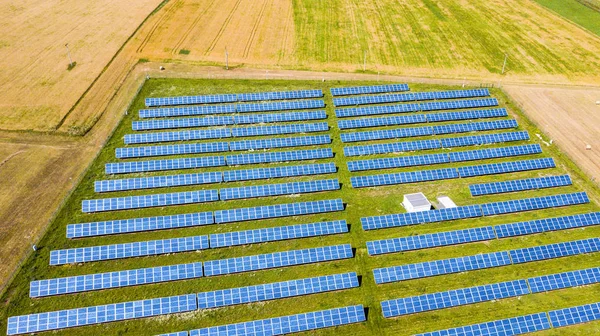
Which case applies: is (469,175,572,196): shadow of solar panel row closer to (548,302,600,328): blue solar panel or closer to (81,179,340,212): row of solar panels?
(548,302,600,328): blue solar panel

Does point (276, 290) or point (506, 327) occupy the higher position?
point (506, 327)

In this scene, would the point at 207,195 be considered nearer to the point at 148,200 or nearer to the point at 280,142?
the point at 148,200

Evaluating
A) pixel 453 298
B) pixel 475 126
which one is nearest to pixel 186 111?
pixel 475 126

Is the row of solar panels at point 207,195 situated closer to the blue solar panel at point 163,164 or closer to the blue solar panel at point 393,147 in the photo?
the blue solar panel at point 163,164

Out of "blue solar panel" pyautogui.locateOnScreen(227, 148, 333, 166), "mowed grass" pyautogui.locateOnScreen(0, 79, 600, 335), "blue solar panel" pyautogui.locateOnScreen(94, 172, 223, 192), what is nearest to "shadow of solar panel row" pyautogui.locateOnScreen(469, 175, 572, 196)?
"mowed grass" pyautogui.locateOnScreen(0, 79, 600, 335)

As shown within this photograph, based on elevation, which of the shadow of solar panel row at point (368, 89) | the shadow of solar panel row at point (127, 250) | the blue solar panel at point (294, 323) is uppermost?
the shadow of solar panel row at point (368, 89)

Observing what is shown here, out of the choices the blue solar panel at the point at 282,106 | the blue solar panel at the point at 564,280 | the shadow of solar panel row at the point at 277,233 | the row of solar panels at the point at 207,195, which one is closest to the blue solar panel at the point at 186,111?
the blue solar panel at the point at 282,106
